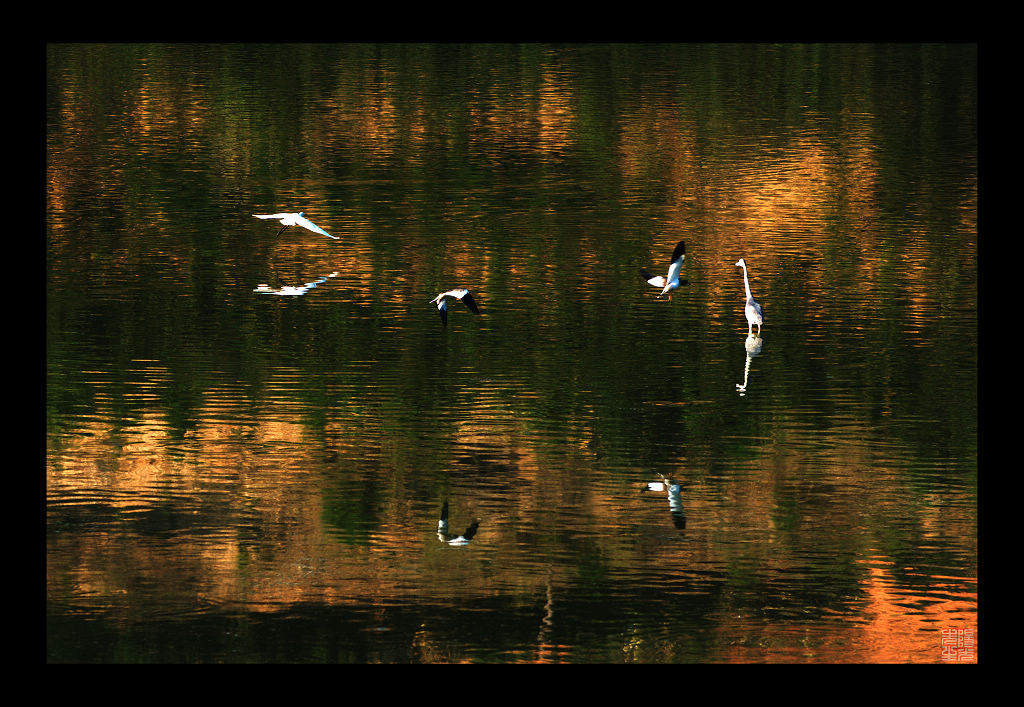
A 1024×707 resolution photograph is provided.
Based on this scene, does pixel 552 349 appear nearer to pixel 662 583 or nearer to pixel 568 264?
pixel 568 264

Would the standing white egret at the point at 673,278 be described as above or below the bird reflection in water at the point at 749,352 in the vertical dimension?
above

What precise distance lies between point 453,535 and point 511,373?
137 inches

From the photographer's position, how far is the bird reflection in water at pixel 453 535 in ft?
36.8

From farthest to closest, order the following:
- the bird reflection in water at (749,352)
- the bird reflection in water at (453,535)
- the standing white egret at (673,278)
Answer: the standing white egret at (673,278), the bird reflection in water at (749,352), the bird reflection in water at (453,535)

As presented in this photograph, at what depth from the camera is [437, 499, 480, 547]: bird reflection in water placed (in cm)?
1121

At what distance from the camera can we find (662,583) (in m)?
10.7

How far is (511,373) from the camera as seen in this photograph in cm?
1462

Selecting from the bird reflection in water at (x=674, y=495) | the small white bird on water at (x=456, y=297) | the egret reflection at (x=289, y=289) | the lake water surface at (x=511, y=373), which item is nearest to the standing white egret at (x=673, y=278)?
the lake water surface at (x=511, y=373)

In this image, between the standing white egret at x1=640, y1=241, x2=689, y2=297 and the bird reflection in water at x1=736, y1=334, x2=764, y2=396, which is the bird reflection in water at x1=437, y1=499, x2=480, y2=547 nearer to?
the bird reflection in water at x1=736, y1=334, x2=764, y2=396

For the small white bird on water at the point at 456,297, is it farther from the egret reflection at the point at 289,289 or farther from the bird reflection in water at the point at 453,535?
the bird reflection in water at the point at 453,535

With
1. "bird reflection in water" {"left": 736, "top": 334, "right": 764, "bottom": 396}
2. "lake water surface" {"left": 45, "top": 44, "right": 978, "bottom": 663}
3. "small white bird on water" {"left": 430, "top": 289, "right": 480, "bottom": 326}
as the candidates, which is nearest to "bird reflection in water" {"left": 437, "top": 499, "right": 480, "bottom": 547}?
"lake water surface" {"left": 45, "top": 44, "right": 978, "bottom": 663}

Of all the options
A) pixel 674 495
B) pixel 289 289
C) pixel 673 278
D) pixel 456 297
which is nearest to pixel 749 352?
pixel 673 278

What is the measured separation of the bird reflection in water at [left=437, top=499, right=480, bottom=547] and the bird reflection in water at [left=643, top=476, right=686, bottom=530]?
132 cm

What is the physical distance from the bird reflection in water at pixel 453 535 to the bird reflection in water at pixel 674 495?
1.32 m
